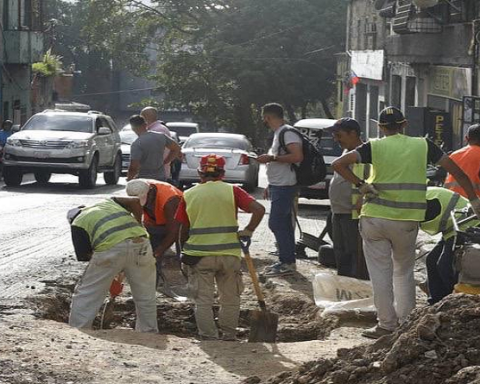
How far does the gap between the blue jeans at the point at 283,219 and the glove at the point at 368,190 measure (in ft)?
11.5

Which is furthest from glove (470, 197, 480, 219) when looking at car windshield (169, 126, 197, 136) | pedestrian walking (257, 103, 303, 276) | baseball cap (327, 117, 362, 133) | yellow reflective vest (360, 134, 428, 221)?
car windshield (169, 126, 197, 136)

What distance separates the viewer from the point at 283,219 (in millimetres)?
12812

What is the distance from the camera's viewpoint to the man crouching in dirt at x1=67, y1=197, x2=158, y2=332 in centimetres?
952

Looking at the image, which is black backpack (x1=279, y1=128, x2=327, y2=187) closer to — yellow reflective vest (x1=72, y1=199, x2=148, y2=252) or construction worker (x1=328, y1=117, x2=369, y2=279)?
construction worker (x1=328, y1=117, x2=369, y2=279)

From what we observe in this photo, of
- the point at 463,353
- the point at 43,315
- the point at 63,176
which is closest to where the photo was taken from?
the point at 463,353

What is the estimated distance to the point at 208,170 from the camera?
32.2ft

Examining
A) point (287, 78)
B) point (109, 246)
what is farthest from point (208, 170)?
point (287, 78)

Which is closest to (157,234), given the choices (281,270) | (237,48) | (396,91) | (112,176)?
(281,270)

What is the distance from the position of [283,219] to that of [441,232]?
3341mm

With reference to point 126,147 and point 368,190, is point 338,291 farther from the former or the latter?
point 126,147

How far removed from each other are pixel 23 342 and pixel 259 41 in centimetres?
4980

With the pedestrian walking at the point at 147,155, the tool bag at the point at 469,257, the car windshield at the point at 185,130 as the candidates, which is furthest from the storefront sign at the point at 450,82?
the tool bag at the point at 469,257

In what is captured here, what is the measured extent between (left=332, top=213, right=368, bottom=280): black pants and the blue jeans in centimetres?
54

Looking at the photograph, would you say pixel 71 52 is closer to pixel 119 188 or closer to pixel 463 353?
pixel 119 188
